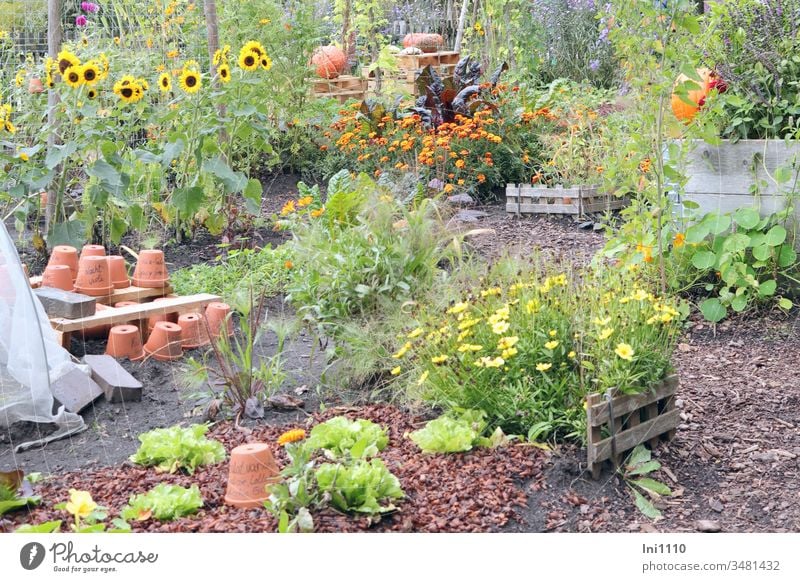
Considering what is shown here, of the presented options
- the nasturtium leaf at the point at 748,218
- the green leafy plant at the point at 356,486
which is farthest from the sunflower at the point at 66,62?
the nasturtium leaf at the point at 748,218

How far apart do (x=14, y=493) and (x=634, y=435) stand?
5.79 feet

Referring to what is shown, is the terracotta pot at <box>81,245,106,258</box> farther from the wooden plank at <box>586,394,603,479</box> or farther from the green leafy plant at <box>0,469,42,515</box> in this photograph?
the wooden plank at <box>586,394,603,479</box>

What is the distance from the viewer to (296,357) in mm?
4035

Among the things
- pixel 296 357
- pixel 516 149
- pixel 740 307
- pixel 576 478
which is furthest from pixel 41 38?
pixel 576 478

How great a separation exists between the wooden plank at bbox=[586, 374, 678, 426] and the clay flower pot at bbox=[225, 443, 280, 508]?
91 centimetres

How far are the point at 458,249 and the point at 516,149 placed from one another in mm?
3004

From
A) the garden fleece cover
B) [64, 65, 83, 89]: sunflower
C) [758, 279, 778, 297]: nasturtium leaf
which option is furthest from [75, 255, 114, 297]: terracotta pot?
[758, 279, 778, 297]: nasturtium leaf

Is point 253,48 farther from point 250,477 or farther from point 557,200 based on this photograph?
point 250,477

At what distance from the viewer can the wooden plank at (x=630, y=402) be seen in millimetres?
2752

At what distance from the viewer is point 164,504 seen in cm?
247

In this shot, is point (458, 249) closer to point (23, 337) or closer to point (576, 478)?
point (576, 478)

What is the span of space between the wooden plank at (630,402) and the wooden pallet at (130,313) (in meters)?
2.20

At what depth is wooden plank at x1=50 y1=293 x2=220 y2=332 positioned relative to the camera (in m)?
3.93

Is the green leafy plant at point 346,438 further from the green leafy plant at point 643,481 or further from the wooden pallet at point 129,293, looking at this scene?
the wooden pallet at point 129,293
